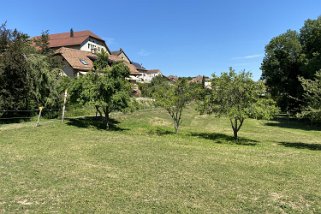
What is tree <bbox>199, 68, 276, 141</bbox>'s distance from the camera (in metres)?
19.8

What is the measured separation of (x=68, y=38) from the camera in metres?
60.2

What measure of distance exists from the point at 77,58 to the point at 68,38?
1756 centimetres

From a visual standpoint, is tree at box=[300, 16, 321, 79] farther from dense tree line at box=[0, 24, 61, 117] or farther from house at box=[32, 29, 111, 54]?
house at box=[32, 29, 111, 54]

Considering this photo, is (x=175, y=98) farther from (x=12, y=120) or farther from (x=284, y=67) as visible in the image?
(x=284, y=67)

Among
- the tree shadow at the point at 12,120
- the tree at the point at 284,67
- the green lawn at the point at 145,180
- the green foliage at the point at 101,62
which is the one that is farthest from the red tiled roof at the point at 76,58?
the green lawn at the point at 145,180

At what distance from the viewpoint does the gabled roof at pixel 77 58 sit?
42312 millimetres

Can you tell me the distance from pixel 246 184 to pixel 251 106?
1215 cm

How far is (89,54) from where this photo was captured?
49656mm

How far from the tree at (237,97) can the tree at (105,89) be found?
5994 mm

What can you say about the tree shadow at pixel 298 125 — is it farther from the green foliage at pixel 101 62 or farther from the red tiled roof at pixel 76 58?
the green foliage at pixel 101 62

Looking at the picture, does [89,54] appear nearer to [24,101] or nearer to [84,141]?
[24,101]

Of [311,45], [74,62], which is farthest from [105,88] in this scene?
[311,45]

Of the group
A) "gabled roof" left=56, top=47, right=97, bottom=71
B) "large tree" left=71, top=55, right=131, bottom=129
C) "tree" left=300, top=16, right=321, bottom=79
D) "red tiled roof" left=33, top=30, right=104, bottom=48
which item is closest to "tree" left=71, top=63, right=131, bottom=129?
"large tree" left=71, top=55, right=131, bottom=129

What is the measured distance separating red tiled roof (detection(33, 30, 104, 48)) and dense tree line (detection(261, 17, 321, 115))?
33.6 meters
